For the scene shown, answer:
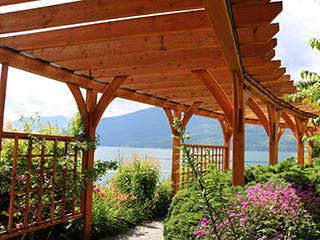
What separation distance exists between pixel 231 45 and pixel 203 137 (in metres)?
46.9

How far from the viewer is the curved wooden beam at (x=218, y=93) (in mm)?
4145

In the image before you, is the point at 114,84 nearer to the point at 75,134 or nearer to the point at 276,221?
the point at 75,134

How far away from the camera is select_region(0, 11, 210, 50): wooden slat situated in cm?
289

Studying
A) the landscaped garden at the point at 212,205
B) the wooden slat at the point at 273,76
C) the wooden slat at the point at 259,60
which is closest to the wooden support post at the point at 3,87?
the landscaped garden at the point at 212,205

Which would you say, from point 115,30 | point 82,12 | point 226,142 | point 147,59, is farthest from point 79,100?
point 226,142

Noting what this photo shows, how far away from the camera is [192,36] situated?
3.34 m

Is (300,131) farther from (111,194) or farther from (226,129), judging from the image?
(111,194)

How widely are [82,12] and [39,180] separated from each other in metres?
2.42

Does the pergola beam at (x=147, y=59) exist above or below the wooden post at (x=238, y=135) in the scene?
above

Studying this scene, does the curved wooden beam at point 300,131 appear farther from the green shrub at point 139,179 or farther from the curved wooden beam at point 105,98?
the curved wooden beam at point 105,98

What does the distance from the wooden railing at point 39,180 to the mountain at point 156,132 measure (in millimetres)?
28999

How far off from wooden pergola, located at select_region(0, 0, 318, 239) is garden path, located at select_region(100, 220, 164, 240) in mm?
698

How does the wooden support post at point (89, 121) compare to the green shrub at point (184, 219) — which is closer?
the green shrub at point (184, 219)

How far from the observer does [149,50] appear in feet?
11.6
